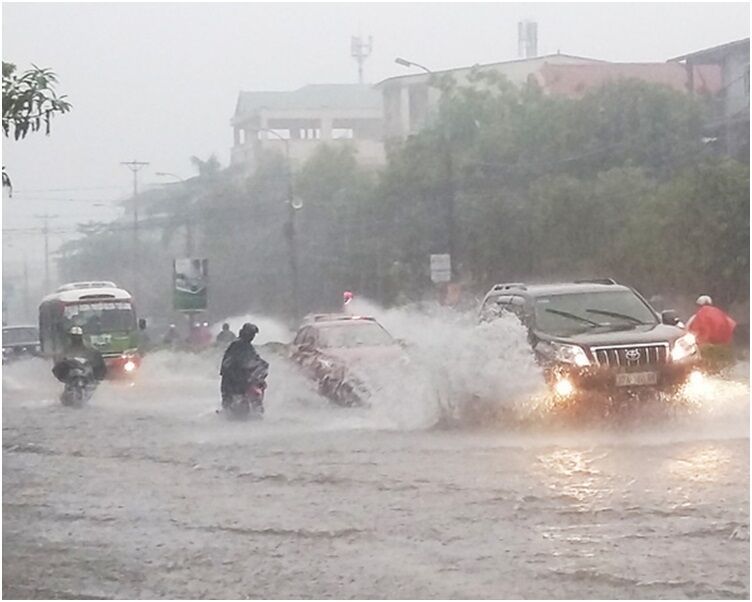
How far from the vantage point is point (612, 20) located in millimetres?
6324

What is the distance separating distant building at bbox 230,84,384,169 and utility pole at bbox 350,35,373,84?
143 millimetres

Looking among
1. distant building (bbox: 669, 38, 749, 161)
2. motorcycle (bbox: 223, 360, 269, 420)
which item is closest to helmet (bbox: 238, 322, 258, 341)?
motorcycle (bbox: 223, 360, 269, 420)

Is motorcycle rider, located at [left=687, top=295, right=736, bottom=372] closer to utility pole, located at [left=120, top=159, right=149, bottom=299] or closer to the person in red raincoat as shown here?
the person in red raincoat

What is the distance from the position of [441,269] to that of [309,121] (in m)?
0.86

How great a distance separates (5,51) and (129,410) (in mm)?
1599

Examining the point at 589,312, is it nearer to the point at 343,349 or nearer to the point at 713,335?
the point at 713,335

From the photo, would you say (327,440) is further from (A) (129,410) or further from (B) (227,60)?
(B) (227,60)

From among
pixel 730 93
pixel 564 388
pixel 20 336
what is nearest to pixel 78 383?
pixel 20 336

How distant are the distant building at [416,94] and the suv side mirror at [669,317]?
116 cm

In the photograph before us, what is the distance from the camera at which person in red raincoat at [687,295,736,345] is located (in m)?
6.33

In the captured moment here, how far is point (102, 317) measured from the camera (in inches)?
251

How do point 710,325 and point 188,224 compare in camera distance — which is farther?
point 188,224

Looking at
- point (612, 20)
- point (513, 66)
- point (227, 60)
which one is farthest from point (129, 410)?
point (612, 20)

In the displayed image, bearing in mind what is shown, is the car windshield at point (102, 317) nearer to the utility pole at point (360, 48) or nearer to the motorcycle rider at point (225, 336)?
the motorcycle rider at point (225, 336)
